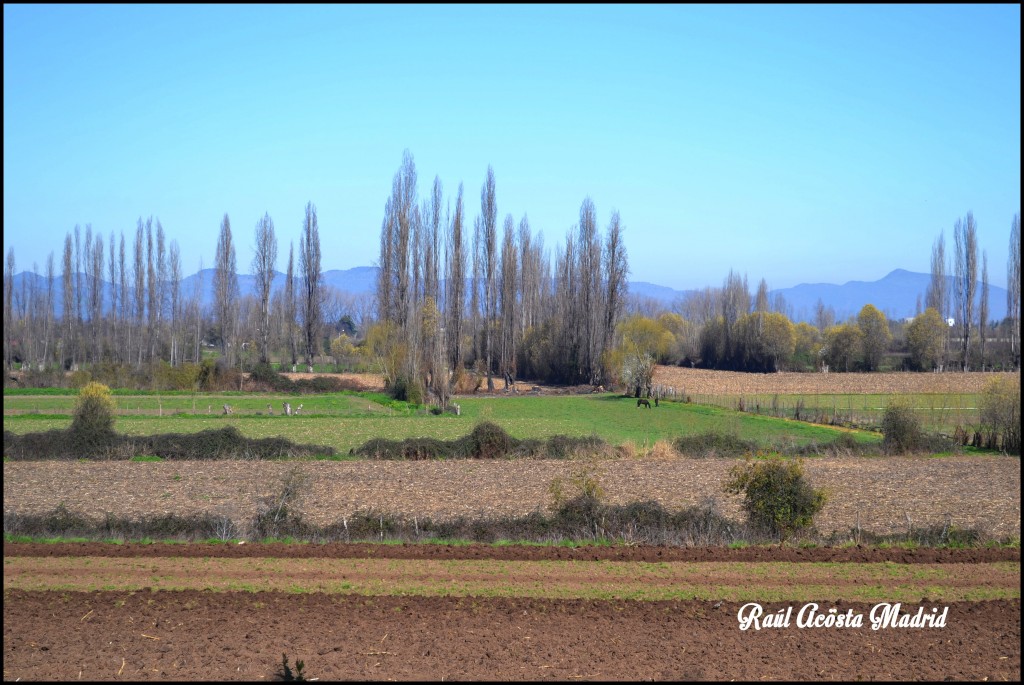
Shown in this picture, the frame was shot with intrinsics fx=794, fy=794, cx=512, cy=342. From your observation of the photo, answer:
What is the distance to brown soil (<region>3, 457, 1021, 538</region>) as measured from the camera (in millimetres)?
17469

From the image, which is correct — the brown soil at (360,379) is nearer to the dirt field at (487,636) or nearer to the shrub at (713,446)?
the shrub at (713,446)

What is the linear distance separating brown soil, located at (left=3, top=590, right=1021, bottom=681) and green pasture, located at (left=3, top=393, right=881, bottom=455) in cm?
1623

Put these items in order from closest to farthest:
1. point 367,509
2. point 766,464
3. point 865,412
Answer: point 766,464, point 367,509, point 865,412

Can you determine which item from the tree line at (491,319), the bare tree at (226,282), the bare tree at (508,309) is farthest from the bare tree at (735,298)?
the bare tree at (226,282)

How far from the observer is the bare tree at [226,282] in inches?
2756

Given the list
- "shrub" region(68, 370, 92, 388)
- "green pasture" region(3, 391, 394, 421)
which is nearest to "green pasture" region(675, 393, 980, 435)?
"green pasture" region(3, 391, 394, 421)

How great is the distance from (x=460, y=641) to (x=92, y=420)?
19591mm

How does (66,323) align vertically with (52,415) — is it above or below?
above

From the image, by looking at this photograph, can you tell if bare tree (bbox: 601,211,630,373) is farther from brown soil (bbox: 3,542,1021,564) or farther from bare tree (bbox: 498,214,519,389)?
brown soil (bbox: 3,542,1021,564)

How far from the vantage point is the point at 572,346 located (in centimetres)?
6353

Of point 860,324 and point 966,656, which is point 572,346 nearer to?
point 860,324

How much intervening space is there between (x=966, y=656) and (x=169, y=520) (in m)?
13.7

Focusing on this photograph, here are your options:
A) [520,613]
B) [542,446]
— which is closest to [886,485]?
[542,446]

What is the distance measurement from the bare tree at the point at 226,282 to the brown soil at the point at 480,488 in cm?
4908
